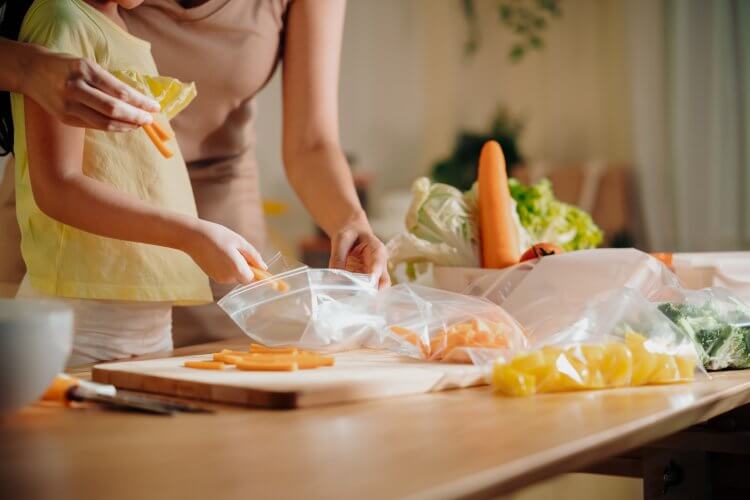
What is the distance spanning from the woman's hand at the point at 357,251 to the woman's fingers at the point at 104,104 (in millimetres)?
395

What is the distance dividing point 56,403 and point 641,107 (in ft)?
11.6

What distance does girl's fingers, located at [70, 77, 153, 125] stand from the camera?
1.00 metres

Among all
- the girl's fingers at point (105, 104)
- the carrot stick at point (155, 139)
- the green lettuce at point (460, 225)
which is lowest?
the green lettuce at point (460, 225)

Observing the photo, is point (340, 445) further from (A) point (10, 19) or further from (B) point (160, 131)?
(A) point (10, 19)

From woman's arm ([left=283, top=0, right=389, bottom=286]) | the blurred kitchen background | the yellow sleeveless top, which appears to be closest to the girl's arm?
the yellow sleeveless top

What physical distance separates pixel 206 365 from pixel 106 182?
1.42ft

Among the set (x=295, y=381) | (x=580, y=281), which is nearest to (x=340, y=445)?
(x=295, y=381)

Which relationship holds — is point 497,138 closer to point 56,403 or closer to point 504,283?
point 504,283

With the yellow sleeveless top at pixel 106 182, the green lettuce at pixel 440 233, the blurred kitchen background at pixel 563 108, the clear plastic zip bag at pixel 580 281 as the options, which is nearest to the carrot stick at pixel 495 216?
the green lettuce at pixel 440 233

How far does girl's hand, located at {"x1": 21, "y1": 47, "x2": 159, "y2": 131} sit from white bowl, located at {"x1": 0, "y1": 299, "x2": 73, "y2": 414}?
0.37m

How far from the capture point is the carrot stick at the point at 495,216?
4.69 ft

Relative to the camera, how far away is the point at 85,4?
1.28m

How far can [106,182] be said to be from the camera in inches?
50.5

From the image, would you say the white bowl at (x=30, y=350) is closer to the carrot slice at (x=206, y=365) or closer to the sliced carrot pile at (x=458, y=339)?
the carrot slice at (x=206, y=365)
